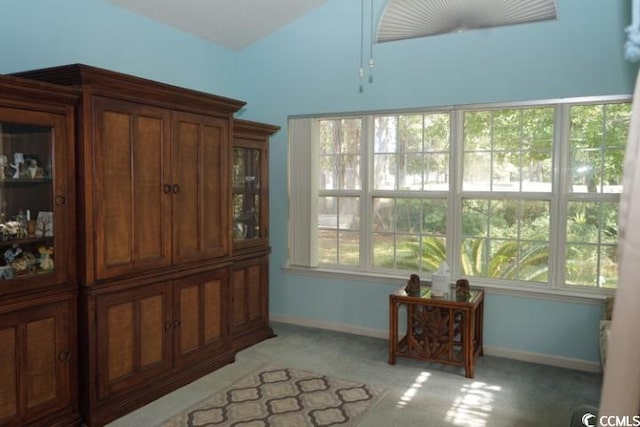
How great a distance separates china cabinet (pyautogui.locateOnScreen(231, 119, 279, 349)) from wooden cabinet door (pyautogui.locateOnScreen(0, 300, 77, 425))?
4.60 ft

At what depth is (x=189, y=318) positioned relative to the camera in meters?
3.39

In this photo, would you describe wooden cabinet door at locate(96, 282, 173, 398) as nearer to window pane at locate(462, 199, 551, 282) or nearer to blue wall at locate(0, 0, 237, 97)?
blue wall at locate(0, 0, 237, 97)

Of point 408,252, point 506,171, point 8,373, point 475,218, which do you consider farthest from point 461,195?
point 8,373

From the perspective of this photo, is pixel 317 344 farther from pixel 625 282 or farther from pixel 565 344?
pixel 625 282

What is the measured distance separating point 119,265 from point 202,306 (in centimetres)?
79

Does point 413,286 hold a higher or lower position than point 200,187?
lower

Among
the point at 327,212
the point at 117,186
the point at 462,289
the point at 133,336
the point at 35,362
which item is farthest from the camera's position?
the point at 327,212

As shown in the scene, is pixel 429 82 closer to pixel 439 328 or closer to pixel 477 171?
pixel 477 171

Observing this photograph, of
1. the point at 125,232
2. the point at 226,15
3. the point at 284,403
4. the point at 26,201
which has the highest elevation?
the point at 226,15

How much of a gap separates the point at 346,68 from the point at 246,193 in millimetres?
1414

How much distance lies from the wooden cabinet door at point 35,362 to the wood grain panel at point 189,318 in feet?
2.44

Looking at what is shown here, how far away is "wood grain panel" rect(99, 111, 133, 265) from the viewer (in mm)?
2773

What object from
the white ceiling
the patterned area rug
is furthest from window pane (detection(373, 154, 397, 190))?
the patterned area rug

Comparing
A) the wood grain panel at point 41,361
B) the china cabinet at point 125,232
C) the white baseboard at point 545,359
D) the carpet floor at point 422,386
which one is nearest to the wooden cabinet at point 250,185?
the china cabinet at point 125,232
